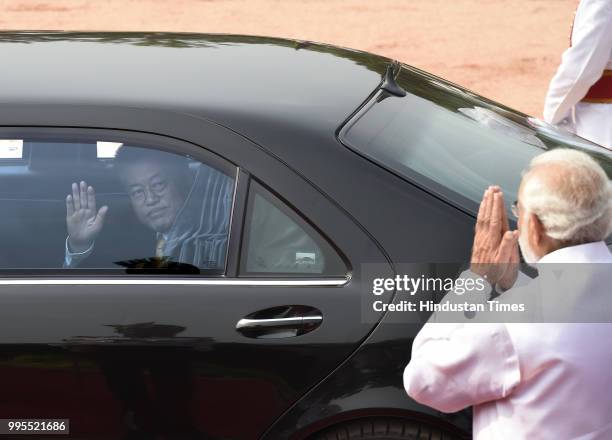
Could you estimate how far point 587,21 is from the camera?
5.54 metres

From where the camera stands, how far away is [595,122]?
5793mm

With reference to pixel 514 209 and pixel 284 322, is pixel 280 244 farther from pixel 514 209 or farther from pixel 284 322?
pixel 514 209

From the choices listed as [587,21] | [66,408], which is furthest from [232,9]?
[66,408]

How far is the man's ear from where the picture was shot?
2.57m

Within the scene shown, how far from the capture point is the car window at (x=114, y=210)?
3293 millimetres

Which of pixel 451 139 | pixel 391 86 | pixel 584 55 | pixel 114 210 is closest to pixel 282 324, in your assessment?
pixel 114 210

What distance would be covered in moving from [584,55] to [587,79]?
0.13 m

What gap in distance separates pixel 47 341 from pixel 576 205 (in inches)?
58.3

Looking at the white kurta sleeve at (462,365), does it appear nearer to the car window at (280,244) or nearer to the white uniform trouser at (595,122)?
the car window at (280,244)

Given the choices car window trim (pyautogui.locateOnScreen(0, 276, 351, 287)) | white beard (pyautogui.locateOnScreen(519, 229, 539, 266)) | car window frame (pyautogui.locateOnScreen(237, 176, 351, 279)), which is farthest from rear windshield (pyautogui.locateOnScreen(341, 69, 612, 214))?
white beard (pyautogui.locateOnScreen(519, 229, 539, 266))

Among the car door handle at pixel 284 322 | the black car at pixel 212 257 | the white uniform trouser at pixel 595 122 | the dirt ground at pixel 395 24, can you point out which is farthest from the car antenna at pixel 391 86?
the dirt ground at pixel 395 24

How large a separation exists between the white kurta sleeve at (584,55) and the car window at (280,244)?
2.83m

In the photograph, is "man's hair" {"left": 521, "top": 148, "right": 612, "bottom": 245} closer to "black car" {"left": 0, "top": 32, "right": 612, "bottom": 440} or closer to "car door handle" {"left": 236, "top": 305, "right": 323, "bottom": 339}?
"black car" {"left": 0, "top": 32, "right": 612, "bottom": 440}

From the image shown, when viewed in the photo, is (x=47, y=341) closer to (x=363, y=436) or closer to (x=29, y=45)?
(x=363, y=436)
